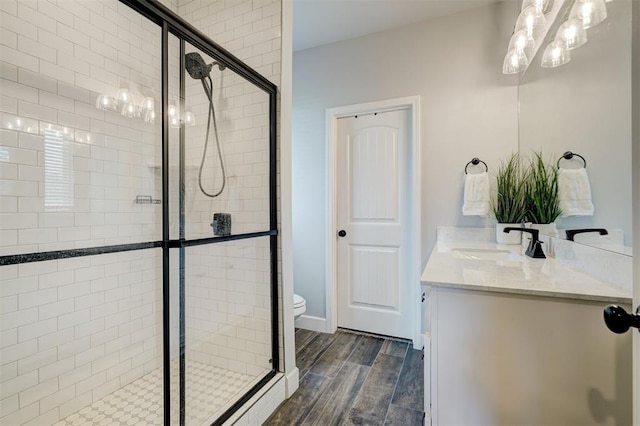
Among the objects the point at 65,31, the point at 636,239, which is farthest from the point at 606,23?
the point at 65,31

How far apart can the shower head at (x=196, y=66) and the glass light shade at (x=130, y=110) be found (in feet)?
1.85

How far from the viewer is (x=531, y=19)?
1.60 m

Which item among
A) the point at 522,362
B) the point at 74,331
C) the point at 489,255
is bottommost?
the point at 74,331

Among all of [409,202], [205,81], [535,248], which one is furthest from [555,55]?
[205,81]

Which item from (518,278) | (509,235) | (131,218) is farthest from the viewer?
(509,235)

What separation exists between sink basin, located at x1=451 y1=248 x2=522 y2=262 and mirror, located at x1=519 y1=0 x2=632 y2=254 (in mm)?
273

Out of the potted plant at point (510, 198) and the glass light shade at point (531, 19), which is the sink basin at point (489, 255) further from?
the glass light shade at point (531, 19)

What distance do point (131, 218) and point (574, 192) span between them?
2493 millimetres

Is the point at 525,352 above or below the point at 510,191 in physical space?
below

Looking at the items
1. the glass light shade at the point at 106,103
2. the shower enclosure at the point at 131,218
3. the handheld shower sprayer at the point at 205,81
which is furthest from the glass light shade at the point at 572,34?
the glass light shade at the point at 106,103

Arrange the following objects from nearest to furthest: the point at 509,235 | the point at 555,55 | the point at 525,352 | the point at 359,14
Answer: the point at 525,352 → the point at 555,55 → the point at 509,235 → the point at 359,14

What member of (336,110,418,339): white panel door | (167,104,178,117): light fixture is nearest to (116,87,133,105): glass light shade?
(167,104,178,117): light fixture

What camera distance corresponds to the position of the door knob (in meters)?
0.58

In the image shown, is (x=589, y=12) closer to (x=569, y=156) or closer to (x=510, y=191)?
(x=569, y=156)
